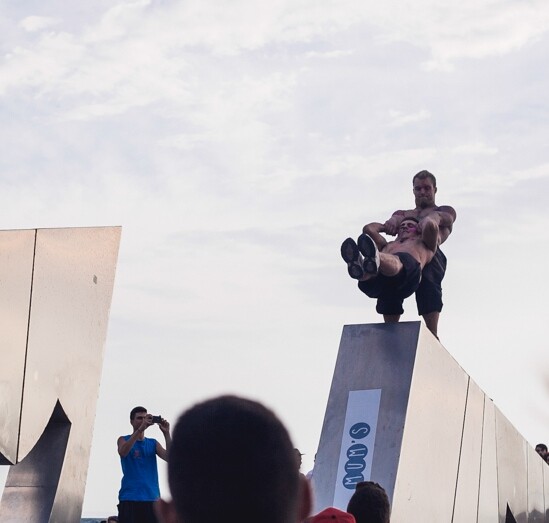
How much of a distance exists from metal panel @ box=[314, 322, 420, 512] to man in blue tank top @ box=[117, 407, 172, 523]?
126 centimetres

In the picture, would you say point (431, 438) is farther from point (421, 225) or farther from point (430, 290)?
point (421, 225)

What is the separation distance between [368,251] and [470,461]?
216 cm

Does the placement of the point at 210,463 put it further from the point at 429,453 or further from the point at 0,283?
the point at 429,453

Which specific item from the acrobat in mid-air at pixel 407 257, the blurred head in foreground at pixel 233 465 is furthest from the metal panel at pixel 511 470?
the blurred head in foreground at pixel 233 465

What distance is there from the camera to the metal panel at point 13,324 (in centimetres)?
633

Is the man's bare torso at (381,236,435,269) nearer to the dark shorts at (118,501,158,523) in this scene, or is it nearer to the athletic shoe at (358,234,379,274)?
the athletic shoe at (358,234,379,274)

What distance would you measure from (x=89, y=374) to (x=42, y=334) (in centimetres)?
62

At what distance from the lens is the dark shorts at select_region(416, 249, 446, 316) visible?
7387 mm

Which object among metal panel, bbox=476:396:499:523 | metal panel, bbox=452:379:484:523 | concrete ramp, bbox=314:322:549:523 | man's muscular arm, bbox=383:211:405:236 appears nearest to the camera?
concrete ramp, bbox=314:322:549:523

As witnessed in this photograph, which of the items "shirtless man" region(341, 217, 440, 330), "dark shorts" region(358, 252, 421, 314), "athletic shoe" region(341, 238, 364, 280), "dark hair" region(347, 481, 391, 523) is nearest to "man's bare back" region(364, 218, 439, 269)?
"shirtless man" region(341, 217, 440, 330)

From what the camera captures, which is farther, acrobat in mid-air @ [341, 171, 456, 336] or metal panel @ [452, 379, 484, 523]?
metal panel @ [452, 379, 484, 523]

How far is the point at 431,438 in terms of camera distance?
6.93m

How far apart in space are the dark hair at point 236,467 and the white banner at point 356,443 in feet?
15.9

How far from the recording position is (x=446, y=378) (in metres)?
7.31
